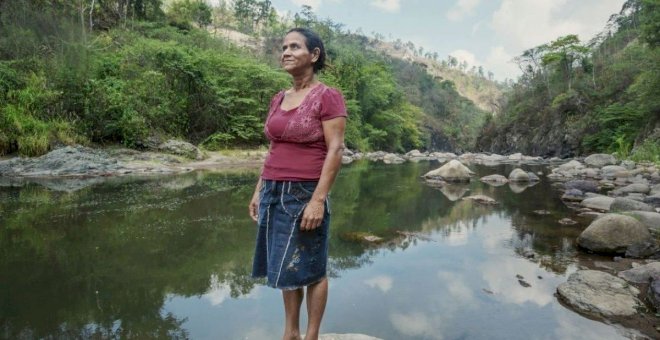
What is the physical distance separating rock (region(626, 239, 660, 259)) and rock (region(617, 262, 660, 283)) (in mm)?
783

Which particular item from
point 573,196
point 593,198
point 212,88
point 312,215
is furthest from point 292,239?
point 212,88

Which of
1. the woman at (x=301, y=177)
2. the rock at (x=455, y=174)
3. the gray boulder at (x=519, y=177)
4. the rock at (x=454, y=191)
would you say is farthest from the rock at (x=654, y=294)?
the gray boulder at (x=519, y=177)

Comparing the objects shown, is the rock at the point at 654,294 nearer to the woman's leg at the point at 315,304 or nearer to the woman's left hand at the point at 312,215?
the woman's leg at the point at 315,304

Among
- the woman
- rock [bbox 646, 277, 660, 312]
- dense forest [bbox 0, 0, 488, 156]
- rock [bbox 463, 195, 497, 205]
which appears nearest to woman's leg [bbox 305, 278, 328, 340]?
the woman

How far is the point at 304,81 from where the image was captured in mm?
2170

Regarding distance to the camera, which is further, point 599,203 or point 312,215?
point 599,203

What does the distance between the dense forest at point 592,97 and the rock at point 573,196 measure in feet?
27.7

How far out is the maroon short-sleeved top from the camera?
2.02 metres

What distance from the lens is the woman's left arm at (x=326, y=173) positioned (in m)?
1.99

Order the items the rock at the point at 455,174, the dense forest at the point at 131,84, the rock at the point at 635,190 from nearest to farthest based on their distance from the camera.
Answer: the rock at the point at 635,190 → the rock at the point at 455,174 → the dense forest at the point at 131,84

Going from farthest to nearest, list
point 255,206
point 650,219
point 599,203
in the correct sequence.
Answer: point 599,203 → point 650,219 → point 255,206

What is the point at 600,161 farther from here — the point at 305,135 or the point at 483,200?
the point at 305,135

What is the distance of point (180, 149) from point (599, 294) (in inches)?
656

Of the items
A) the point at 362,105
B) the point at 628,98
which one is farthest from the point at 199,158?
the point at 628,98
